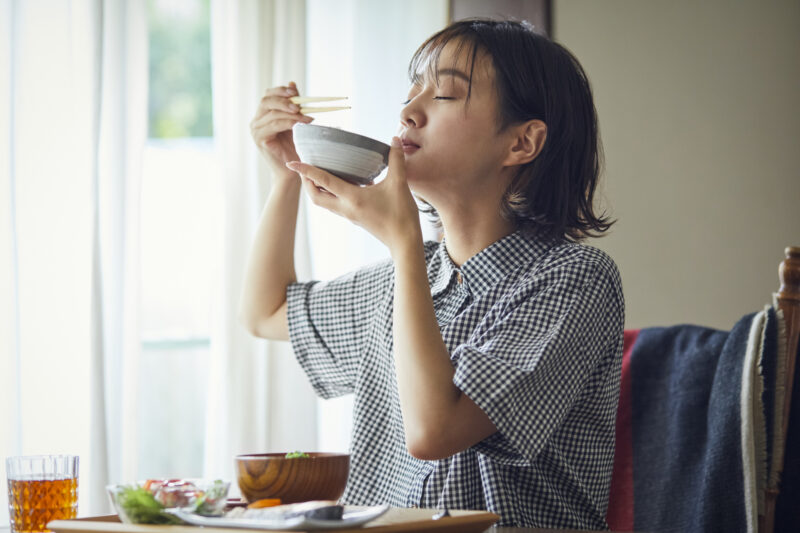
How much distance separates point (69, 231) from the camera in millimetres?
2062

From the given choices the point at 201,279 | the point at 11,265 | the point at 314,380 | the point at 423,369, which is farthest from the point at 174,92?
the point at 423,369

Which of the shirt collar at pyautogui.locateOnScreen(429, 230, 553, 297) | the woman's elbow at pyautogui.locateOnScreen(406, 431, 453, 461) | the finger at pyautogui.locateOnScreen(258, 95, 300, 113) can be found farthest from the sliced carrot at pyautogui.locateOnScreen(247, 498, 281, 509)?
the finger at pyautogui.locateOnScreen(258, 95, 300, 113)

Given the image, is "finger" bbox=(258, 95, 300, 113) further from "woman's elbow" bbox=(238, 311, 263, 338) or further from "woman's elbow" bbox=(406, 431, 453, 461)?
"woman's elbow" bbox=(406, 431, 453, 461)

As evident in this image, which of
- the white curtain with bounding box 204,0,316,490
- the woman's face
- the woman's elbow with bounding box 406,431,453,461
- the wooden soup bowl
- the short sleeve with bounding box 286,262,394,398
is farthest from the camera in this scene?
the white curtain with bounding box 204,0,316,490

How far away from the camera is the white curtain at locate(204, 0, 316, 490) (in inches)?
88.6

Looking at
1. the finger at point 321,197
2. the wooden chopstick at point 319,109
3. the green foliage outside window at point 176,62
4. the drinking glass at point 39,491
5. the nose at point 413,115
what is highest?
the green foliage outside window at point 176,62

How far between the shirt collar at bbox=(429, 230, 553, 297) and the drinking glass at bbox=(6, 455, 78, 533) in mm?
633

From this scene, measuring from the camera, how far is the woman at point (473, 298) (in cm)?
104

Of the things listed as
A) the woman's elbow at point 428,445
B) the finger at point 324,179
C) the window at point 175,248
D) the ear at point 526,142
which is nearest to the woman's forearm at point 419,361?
the woman's elbow at point 428,445

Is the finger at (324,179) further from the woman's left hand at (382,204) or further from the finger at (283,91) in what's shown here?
the finger at (283,91)

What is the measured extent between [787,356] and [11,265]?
5.53 feet

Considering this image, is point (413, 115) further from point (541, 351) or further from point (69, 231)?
point (69, 231)

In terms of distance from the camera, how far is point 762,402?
1.39 m

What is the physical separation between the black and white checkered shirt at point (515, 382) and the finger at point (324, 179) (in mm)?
262
